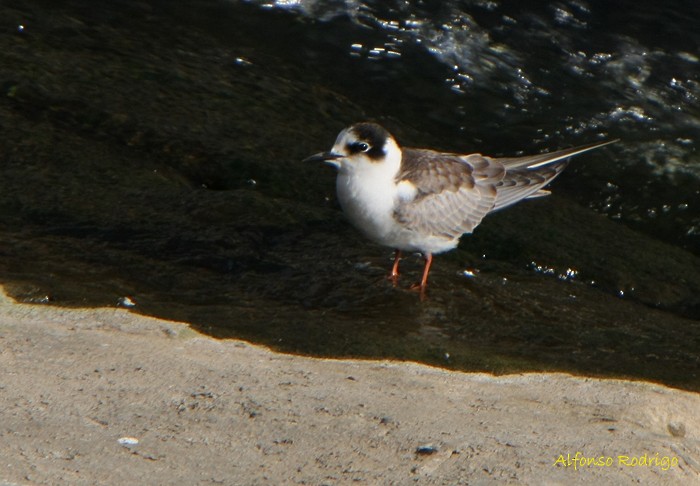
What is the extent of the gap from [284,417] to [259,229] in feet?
8.64

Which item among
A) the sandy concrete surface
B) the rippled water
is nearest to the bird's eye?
the sandy concrete surface

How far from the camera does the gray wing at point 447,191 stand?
19.8 ft

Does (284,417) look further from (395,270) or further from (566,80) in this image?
(566,80)

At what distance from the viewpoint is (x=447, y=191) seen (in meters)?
6.29

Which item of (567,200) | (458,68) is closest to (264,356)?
(567,200)

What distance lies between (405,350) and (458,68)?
15.9 ft

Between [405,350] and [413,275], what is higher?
[405,350]

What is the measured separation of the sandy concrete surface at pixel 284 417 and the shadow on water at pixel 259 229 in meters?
0.36

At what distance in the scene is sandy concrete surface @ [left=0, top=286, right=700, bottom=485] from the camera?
316 cm

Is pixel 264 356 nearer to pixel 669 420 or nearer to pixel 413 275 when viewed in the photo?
pixel 669 420

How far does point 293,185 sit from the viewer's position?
6.81 m

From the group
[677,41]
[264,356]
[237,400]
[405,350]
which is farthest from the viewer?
[677,41]

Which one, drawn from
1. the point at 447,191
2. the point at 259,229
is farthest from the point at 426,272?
the point at 259,229

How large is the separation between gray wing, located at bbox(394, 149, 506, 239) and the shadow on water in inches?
10.6
